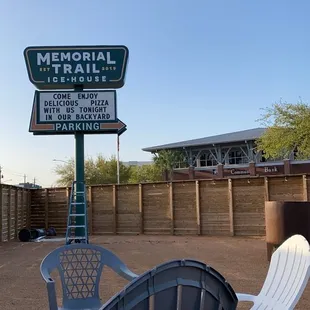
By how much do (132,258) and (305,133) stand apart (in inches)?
562

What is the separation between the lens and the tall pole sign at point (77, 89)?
1098 centimetres

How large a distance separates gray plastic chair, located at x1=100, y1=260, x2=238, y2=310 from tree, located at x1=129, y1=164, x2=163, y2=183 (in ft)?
170

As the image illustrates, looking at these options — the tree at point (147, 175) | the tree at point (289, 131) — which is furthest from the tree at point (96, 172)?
the tree at point (289, 131)

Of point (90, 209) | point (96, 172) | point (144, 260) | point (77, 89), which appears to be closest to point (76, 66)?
point (77, 89)

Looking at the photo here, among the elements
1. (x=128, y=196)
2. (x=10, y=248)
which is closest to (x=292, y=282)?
(x=10, y=248)

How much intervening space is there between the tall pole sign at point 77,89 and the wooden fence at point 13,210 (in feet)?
20.5

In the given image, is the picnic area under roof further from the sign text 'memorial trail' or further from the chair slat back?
the chair slat back

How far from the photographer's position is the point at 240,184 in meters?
16.7

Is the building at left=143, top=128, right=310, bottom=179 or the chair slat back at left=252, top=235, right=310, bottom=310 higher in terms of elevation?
the building at left=143, top=128, right=310, bottom=179

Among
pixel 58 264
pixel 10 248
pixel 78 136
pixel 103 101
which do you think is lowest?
pixel 10 248

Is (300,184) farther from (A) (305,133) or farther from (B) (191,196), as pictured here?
(A) (305,133)

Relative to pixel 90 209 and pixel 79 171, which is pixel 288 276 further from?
pixel 90 209

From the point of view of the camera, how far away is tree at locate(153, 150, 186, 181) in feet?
172

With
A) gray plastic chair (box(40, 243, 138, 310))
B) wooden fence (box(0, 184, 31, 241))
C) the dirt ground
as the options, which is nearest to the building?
wooden fence (box(0, 184, 31, 241))
